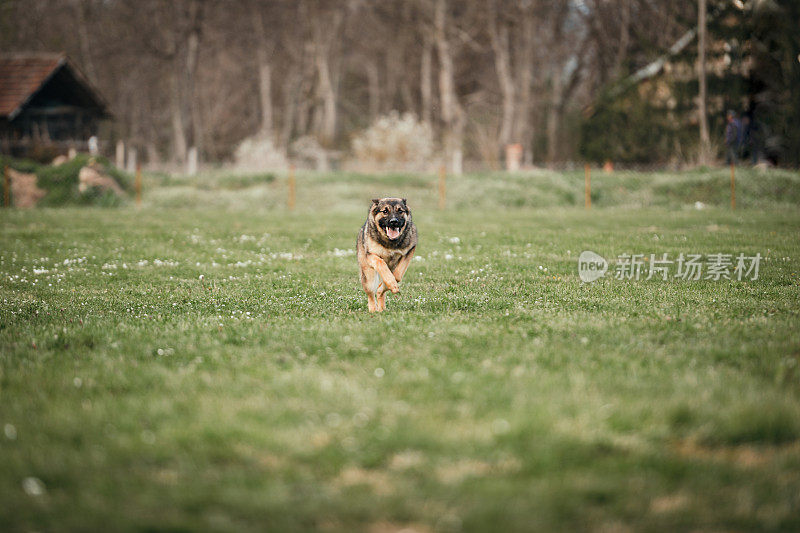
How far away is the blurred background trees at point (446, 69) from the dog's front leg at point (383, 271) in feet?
75.1

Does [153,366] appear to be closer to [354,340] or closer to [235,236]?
[354,340]

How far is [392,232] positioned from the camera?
287 inches

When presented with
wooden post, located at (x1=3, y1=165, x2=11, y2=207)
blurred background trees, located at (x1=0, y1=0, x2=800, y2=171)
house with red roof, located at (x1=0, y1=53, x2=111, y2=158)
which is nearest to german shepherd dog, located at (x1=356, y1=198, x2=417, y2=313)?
wooden post, located at (x1=3, y1=165, x2=11, y2=207)

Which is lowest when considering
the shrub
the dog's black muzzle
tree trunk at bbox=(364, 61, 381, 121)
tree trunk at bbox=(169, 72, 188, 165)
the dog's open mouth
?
the dog's open mouth

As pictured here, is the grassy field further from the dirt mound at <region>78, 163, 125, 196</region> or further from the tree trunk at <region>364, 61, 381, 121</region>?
the tree trunk at <region>364, 61, 381, 121</region>

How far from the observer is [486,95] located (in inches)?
1794

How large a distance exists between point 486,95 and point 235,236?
33.1 meters

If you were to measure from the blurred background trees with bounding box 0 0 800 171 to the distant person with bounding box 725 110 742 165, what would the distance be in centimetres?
134

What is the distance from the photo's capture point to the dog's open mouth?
23.9 ft

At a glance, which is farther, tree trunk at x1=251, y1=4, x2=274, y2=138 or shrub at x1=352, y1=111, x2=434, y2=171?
tree trunk at x1=251, y1=4, x2=274, y2=138

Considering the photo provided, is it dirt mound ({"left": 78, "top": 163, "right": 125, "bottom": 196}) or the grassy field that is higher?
dirt mound ({"left": 78, "top": 163, "right": 125, "bottom": 196})

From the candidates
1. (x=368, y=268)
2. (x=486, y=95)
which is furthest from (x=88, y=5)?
(x=368, y=268)

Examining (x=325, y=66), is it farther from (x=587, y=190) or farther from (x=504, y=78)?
(x=587, y=190)

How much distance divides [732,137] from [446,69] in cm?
1555
